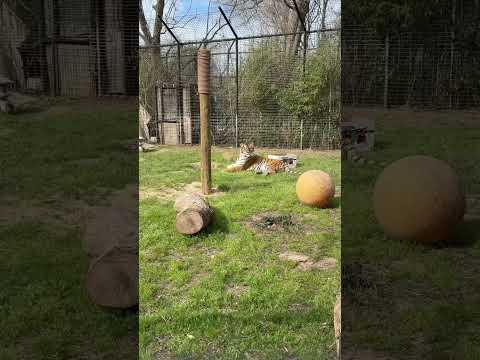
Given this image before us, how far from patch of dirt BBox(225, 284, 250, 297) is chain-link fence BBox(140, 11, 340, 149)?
12.4ft

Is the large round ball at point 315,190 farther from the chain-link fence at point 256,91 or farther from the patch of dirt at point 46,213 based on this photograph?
the chain-link fence at point 256,91

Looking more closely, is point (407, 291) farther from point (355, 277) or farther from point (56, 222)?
point (56, 222)

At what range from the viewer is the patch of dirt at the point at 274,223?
10.8ft

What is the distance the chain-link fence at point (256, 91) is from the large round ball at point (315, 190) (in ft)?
7.99

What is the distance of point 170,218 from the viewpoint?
3.41 metres

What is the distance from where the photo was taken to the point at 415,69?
20.9 ft

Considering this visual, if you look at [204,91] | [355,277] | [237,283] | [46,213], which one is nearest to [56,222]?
[46,213]

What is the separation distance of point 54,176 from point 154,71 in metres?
2.73

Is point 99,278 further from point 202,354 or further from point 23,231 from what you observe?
point 23,231

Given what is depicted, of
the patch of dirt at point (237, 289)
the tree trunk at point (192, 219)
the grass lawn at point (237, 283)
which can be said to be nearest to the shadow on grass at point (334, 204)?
the grass lawn at point (237, 283)

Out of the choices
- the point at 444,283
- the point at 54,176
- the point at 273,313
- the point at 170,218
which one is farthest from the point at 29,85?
the point at 444,283

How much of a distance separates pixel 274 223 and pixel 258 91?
335 cm

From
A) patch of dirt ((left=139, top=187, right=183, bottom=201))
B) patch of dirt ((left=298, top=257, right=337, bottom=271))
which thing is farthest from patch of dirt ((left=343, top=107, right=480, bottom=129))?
patch of dirt ((left=298, top=257, right=337, bottom=271))

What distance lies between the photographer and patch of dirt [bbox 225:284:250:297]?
2.47m
